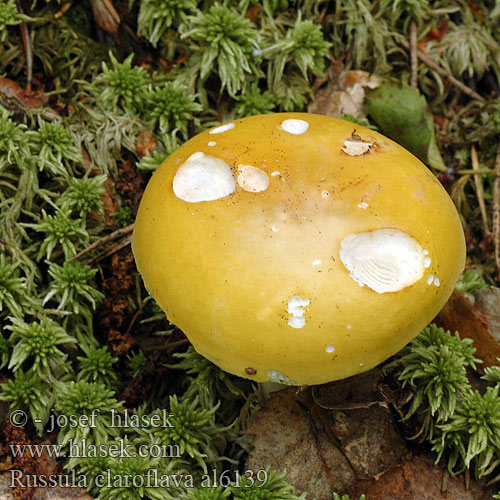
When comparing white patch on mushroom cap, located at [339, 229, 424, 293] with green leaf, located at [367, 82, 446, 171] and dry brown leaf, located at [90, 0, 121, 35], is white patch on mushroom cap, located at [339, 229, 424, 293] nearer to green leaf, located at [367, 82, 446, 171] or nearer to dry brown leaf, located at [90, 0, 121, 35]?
green leaf, located at [367, 82, 446, 171]

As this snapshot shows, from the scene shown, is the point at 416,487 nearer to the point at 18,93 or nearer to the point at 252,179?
the point at 252,179

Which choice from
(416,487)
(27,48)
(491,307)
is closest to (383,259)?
(491,307)

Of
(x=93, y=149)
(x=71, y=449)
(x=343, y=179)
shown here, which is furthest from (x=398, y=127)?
(x=71, y=449)

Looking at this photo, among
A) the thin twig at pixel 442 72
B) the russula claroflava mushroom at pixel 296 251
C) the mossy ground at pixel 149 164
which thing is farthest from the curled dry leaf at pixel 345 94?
the russula claroflava mushroom at pixel 296 251

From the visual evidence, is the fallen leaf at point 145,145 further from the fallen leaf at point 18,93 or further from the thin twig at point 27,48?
the thin twig at point 27,48

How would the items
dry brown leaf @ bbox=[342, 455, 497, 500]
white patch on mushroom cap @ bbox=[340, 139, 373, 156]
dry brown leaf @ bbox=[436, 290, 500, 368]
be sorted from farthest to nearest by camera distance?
dry brown leaf @ bbox=[436, 290, 500, 368] < dry brown leaf @ bbox=[342, 455, 497, 500] < white patch on mushroom cap @ bbox=[340, 139, 373, 156]

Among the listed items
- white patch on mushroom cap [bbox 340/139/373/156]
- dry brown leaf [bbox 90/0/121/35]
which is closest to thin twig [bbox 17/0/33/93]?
dry brown leaf [bbox 90/0/121/35]

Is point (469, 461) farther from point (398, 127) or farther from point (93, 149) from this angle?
point (93, 149)

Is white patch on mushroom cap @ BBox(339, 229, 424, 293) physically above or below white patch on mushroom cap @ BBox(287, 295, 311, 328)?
above
